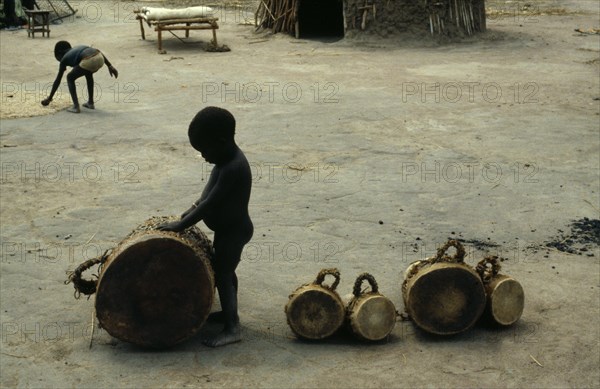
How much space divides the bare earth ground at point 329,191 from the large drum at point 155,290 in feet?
0.64

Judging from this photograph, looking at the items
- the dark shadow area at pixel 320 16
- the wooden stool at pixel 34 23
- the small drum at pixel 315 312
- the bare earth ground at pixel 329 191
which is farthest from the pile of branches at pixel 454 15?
the small drum at pixel 315 312

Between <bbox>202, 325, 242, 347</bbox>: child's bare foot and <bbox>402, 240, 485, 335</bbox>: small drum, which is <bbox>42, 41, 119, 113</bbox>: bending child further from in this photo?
<bbox>402, 240, 485, 335</bbox>: small drum

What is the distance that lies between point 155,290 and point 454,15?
1408 centimetres

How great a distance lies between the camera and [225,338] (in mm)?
5734

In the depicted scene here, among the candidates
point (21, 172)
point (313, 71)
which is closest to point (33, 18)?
point (313, 71)

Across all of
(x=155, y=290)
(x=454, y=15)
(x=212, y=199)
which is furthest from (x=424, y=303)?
(x=454, y=15)

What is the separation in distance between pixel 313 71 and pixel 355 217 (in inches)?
311

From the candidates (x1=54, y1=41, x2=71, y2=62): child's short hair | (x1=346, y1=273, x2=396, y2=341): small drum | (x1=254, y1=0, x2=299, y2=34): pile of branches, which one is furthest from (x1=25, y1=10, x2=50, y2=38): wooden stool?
(x1=346, y1=273, x2=396, y2=341): small drum

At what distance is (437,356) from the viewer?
18.5ft

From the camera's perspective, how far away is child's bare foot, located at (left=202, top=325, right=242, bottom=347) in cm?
570

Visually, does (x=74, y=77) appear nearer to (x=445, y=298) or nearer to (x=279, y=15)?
(x=279, y=15)

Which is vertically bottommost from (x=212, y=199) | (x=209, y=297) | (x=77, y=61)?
(x=209, y=297)

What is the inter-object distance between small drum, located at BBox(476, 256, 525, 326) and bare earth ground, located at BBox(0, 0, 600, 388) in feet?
0.50

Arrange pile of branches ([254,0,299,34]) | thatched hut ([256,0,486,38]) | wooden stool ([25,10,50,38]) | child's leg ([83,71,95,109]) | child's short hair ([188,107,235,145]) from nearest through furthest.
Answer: child's short hair ([188,107,235,145])
child's leg ([83,71,95,109])
thatched hut ([256,0,486,38])
pile of branches ([254,0,299,34])
wooden stool ([25,10,50,38])
